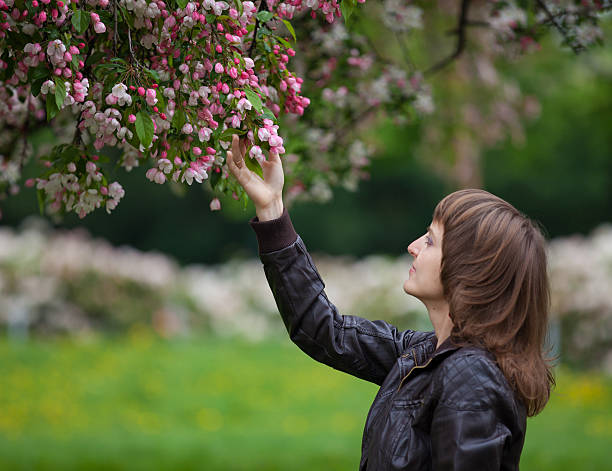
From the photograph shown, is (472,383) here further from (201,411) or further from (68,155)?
(201,411)

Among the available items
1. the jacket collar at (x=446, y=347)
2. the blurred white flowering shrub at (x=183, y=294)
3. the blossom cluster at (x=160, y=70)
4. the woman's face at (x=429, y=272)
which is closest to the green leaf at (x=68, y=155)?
the blossom cluster at (x=160, y=70)

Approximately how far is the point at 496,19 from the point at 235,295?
27.8 ft

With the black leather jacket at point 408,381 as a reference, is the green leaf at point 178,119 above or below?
above

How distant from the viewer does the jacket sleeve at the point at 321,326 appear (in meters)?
2.01

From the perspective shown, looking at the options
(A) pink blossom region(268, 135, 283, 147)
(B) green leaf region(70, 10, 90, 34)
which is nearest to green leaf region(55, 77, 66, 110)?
(B) green leaf region(70, 10, 90, 34)

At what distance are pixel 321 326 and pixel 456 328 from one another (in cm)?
39

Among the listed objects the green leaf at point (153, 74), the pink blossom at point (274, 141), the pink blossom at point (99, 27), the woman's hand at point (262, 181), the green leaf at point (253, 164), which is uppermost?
the pink blossom at point (99, 27)

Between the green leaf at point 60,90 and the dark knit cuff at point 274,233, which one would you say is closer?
the green leaf at point 60,90

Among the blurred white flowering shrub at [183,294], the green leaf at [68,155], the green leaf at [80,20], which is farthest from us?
the blurred white flowering shrub at [183,294]

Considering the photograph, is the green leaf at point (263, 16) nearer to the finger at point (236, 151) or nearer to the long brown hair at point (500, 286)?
the finger at point (236, 151)

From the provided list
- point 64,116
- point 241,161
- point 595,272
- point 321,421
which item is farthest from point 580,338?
point 241,161

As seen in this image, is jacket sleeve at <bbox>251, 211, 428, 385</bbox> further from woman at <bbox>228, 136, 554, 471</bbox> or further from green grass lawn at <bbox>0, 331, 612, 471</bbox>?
green grass lawn at <bbox>0, 331, 612, 471</bbox>

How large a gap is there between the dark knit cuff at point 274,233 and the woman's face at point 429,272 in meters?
0.34

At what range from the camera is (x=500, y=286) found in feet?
5.91
